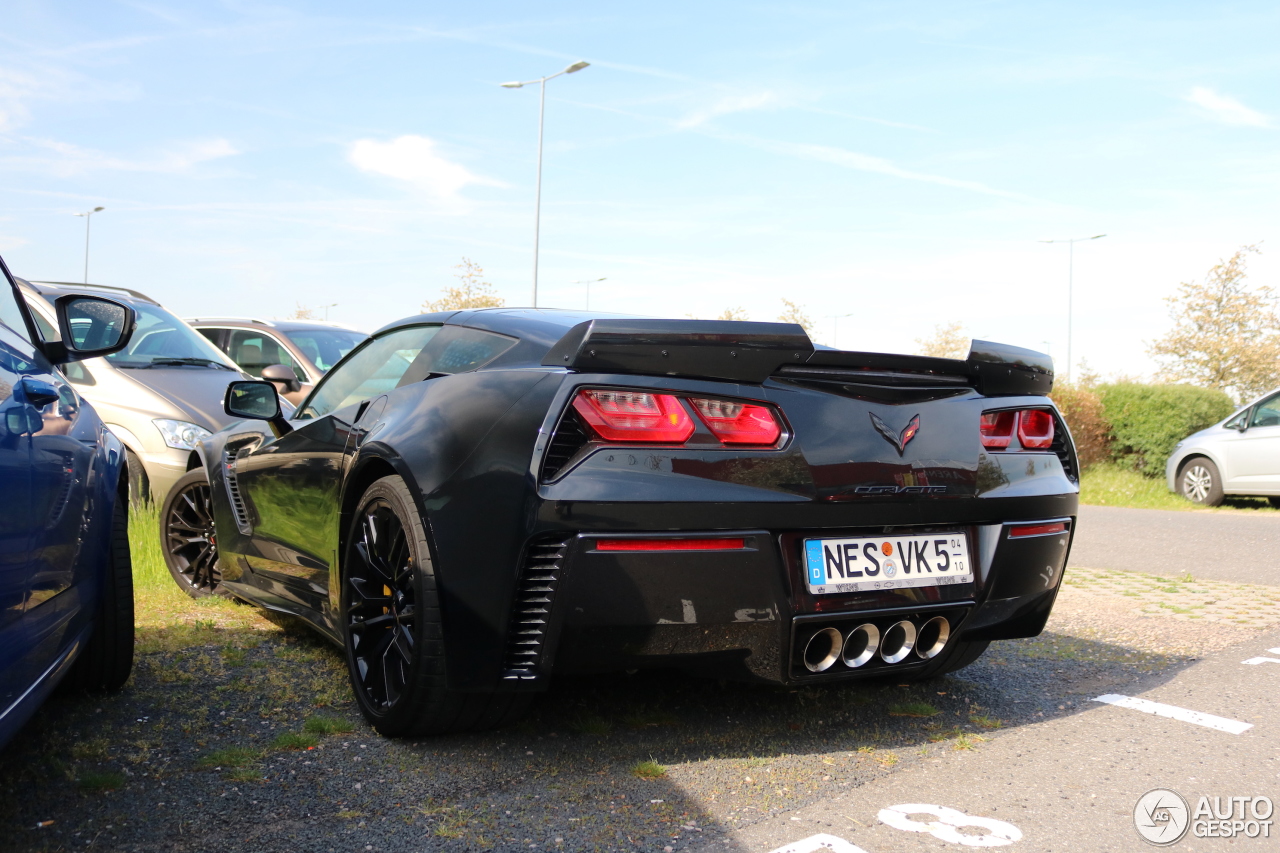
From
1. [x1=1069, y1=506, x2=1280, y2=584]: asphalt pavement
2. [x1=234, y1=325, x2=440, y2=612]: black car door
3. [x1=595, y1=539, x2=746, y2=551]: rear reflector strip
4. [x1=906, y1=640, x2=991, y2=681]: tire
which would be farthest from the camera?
[x1=1069, y1=506, x2=1280, y2=584]: asphalt pavement

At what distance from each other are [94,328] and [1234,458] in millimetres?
13537

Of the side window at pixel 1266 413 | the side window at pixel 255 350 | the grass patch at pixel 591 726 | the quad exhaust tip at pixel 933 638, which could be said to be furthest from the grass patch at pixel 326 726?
the side window at pixel 1266 413

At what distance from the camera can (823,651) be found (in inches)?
121

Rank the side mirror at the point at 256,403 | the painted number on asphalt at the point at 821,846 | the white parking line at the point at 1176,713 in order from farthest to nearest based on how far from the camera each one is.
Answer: the side mirror at the point at 256,403, the white parking line at the point at 1176,713, the painted number on asphalt at the point at 821,846

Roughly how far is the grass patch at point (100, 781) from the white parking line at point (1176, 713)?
130 inches

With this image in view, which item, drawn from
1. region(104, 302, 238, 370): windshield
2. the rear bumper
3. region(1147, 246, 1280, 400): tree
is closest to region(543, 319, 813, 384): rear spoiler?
the rear bumper

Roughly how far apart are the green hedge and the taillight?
49.3ft

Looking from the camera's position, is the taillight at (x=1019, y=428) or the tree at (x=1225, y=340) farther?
the tree at (x=1225, y=340)

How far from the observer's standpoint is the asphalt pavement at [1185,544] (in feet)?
25.7

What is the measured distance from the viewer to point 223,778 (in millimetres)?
2979

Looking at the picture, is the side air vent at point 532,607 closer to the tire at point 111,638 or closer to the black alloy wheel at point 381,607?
the black alloy wheel at point 381,607

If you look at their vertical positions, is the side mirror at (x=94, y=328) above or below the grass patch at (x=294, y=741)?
above

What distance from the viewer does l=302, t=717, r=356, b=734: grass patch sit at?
134 inches

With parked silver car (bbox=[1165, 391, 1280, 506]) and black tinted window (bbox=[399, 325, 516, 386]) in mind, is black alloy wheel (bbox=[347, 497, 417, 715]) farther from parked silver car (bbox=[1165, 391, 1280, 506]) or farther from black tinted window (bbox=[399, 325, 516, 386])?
parked silver car (bbox=[1165, 391, 1280, 506])
